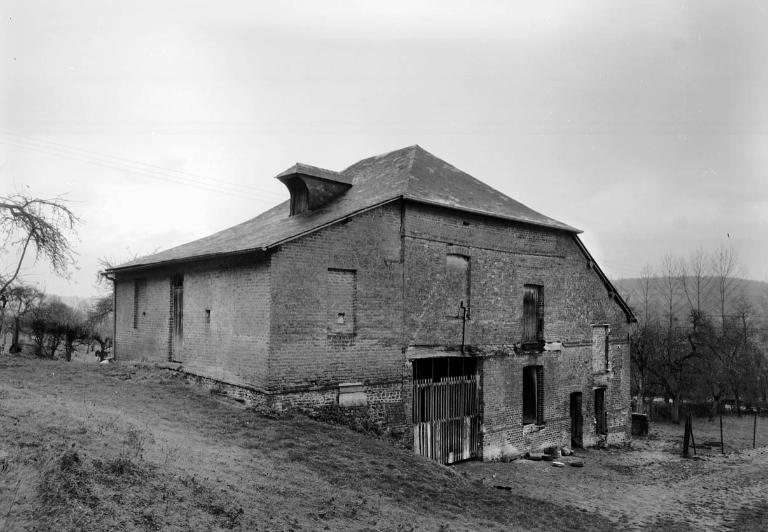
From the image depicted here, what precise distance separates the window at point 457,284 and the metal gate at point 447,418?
2000 millimetres

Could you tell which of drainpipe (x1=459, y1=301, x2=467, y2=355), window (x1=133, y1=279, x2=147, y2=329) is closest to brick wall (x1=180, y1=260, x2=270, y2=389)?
window (x1=133, y1=279, x2=147, y2=329)

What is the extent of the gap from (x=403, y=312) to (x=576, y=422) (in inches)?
371

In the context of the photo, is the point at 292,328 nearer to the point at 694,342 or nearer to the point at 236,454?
the point at 236,454

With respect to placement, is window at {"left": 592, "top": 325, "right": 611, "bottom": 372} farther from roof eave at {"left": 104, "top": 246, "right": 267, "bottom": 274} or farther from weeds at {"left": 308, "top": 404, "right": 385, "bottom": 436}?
roof eave at {"left": 104, "top": 246, "right": 267, "bottom": 274}

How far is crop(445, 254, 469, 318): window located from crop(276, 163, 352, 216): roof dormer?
4.10m

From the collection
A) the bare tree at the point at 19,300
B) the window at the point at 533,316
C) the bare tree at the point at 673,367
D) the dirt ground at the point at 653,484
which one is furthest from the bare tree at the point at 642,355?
the bare tree at the point at 19,300

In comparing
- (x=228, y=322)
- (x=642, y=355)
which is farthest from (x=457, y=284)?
(x=642, y=355)

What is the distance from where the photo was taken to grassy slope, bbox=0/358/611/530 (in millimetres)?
6297

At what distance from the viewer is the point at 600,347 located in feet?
69.5

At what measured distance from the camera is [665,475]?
55.2ft

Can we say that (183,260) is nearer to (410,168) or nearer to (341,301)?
(341,301)

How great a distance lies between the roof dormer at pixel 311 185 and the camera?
53.4 feet

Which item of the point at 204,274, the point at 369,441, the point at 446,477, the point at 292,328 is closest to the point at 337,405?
the point at 369,441

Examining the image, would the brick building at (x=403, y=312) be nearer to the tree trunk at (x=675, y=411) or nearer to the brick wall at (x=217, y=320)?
the brick wall at (x=217, y=320)
